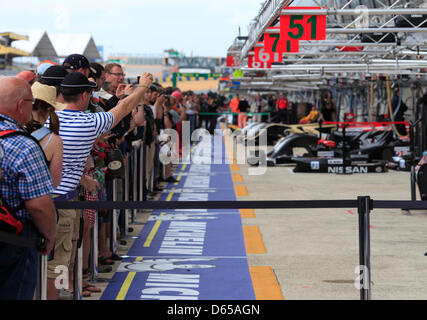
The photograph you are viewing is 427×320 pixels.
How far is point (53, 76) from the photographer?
224 inches

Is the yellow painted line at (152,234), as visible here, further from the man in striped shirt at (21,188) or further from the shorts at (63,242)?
the man in striped shirt at (21,188)

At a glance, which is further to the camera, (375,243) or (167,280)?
(375,243)

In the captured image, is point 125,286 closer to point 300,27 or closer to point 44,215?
point 44,215

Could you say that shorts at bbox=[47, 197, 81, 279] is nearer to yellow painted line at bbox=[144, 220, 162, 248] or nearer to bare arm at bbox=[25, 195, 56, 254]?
bare arm at bbox=[25, 195, 56, 254]

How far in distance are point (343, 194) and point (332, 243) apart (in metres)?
5.12

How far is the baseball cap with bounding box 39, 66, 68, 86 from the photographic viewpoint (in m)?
5.62

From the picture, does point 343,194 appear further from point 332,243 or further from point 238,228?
point 332,243

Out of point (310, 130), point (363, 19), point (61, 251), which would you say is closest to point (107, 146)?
point (61, 251)

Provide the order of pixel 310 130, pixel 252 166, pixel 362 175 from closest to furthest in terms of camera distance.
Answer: pixel 362 175, pixel 252 166, pixel 310 130

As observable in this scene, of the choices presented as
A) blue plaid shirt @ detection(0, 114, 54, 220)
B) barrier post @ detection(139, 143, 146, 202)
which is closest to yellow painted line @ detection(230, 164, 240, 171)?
barrier post @ detection(139, 143, 146, 202)

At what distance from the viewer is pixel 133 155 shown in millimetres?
10320

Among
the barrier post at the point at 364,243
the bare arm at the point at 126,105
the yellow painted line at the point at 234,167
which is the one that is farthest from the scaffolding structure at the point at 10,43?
the barrier post at the point at 364,243

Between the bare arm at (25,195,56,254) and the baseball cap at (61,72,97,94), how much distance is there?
1.82 metres

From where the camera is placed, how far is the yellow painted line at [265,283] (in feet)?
21.5
